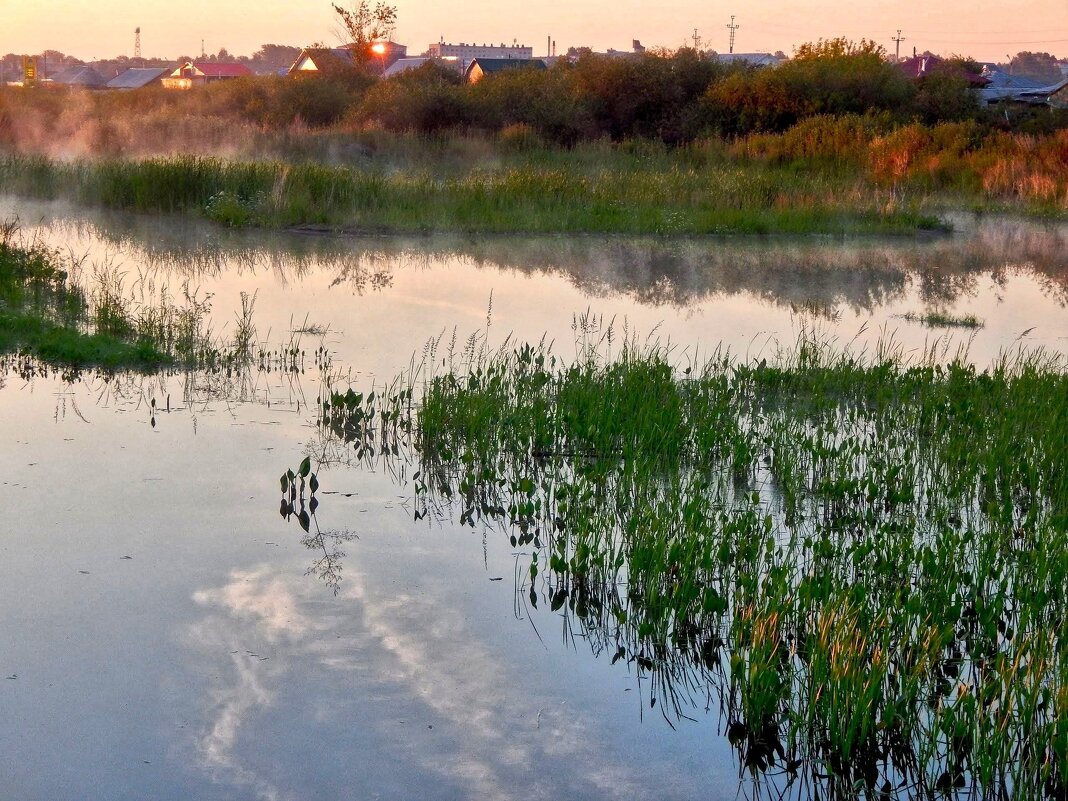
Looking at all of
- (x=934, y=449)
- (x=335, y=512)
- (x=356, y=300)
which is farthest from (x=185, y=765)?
(x=356, y=300)

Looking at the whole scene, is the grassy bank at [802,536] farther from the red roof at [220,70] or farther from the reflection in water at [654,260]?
the red roof at [220,70]

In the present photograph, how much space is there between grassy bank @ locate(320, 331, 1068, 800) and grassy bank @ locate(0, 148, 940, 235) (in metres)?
8.39

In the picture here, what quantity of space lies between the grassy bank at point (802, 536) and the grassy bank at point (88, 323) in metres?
1.71

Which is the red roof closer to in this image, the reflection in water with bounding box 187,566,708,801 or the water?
the water

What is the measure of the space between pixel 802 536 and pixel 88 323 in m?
6.37

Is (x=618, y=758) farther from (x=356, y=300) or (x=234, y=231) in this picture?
(x=234, y=231)

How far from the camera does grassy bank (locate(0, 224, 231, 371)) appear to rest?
28.3ft

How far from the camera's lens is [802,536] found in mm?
5707

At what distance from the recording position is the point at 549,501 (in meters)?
6.02

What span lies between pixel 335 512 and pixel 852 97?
28564 millimetres

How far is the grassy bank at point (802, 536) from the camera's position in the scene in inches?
148

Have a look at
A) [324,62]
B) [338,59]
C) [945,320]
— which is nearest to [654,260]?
[945,320]

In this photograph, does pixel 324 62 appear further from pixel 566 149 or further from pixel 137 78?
pixel 137 78

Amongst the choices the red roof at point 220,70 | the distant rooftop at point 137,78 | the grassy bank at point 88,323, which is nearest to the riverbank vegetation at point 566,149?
the grassy bank at point 88,323
